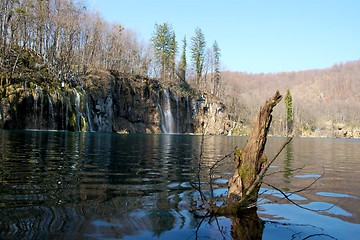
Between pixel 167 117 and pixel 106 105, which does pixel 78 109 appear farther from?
pixel 167 117

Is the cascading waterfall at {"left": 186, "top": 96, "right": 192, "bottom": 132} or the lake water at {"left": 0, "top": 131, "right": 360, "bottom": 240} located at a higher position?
the cascading waterfall at {"left": 186, "top": 96, "right": 192, "bottom": 132}

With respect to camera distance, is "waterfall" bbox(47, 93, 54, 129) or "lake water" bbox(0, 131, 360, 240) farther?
"waterfall" bbox(47, 93, 54, 129)

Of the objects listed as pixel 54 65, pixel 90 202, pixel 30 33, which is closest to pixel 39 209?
pixel 90 202

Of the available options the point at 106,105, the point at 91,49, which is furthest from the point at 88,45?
the point at 106,105

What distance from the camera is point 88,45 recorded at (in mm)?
72688

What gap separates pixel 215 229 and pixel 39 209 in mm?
3353

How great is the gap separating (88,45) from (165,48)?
30278 millimetres

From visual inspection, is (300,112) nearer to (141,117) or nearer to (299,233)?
(141,117)

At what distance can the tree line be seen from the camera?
185ft

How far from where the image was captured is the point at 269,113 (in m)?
6.47

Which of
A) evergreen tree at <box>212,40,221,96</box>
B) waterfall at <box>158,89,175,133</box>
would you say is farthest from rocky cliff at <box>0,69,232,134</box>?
evergreen tree at <box>212,40,221,96</box>

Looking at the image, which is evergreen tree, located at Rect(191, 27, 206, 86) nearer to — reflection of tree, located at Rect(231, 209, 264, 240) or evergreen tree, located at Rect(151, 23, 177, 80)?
evergreen tree, located at Rect(151, 23, 177, 80)

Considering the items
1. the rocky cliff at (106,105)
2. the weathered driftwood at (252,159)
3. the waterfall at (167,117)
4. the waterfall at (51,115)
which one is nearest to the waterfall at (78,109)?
the rocky cliff at (106,105)

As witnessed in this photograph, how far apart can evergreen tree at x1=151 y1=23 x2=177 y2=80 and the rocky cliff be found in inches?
383
